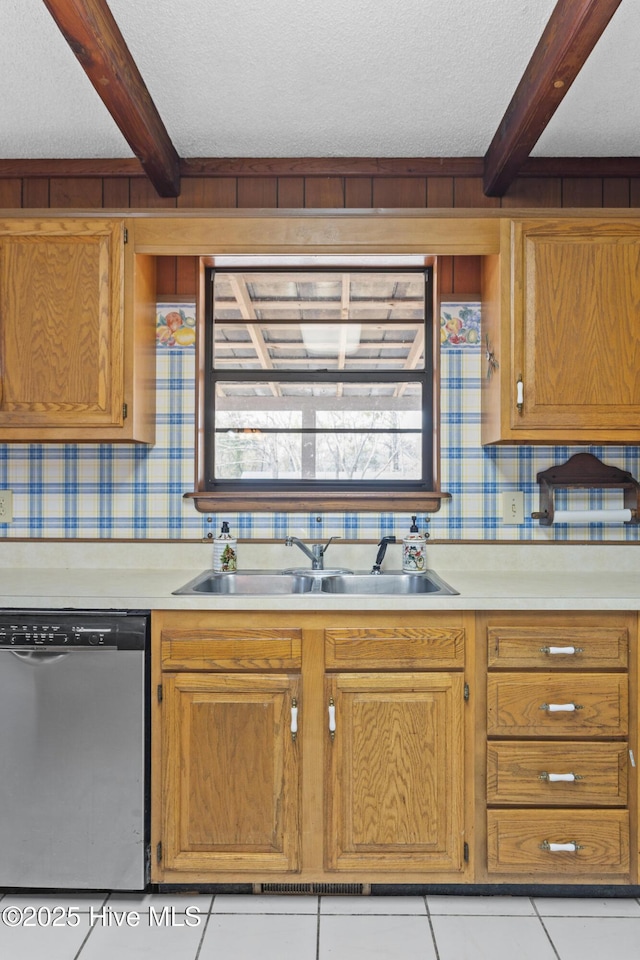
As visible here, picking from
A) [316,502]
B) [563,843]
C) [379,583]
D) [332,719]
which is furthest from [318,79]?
[563,843]

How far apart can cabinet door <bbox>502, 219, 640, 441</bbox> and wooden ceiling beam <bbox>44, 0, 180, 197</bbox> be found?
4.11 ft

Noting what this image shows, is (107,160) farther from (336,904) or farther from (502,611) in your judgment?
(336,904)

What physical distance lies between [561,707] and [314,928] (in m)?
0.91

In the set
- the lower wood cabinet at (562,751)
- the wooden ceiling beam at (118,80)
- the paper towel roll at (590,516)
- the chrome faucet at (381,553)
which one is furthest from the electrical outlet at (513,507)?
the wooden ceiling beam at (118,80)

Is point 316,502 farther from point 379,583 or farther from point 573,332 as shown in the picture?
point 573,332

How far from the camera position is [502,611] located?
1.91m

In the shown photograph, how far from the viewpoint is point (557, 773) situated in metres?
1.88

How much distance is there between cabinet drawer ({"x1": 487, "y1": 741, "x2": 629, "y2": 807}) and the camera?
1.88 metres

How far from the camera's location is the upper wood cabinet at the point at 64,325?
2215 millimetres

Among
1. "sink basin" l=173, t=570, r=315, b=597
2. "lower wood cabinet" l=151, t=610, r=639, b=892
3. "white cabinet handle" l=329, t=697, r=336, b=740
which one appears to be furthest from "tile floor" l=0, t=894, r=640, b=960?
"sink basin" l=173, t=570, r=315, b=597

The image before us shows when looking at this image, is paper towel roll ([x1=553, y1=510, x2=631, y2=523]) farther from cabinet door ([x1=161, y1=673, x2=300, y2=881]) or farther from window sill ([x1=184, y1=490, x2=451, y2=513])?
cabinet door ([x1=161, y1=673, x2=300, y2=881])

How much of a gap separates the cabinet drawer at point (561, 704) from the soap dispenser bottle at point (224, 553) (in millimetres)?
1004

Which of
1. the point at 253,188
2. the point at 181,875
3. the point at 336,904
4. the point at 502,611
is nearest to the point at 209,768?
the point at 181,875

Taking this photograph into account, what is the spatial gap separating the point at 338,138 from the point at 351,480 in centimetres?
123
